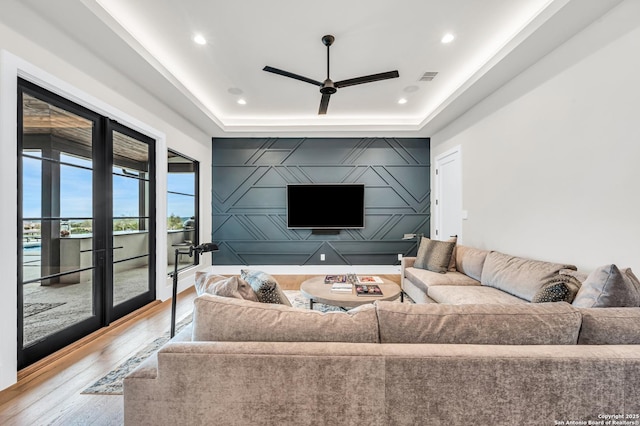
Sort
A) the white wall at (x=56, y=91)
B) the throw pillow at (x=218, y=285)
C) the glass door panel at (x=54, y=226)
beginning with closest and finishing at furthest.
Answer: the throw pillow at (x=218, y=285) → the white wall at (x=56, y=91) → the glass door panel at (x=54, y=226)

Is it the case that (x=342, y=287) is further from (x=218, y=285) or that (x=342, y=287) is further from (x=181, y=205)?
(x=181, y=205)

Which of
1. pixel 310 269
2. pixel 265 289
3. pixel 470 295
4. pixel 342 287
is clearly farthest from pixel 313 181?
pixel 265 289

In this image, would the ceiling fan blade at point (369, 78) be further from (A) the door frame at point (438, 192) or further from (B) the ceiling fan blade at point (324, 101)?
(A) the door frame at point (438, 192)

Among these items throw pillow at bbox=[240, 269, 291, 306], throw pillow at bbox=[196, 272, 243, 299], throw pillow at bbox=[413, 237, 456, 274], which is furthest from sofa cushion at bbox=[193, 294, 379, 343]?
throw pillow at bbox=[413, 237, 456, 274]

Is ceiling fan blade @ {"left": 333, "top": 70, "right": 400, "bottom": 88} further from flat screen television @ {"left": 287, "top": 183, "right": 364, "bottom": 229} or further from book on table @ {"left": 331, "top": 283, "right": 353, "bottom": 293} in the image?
flat screen television @ {"left": 287, "top": 183, "right": 364, "bottom": 229}

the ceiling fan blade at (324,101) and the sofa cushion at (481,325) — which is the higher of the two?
the ceiling fan blade at (324,101)

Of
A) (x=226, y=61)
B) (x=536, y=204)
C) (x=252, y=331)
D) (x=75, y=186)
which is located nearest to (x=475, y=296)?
(x=536, y=204)

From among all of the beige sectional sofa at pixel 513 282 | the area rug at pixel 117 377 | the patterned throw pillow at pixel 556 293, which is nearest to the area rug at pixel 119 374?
the area rug at pixel 117 377

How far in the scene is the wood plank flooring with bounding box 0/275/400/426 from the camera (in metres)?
1.72

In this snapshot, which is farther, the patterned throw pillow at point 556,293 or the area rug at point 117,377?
the area rug at point 117,377

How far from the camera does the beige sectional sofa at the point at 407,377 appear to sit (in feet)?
3.55

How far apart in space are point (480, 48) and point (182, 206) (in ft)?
15.8

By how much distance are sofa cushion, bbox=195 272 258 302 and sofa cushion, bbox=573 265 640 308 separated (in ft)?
6.62

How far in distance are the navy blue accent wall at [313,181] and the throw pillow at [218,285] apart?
13.1ft
